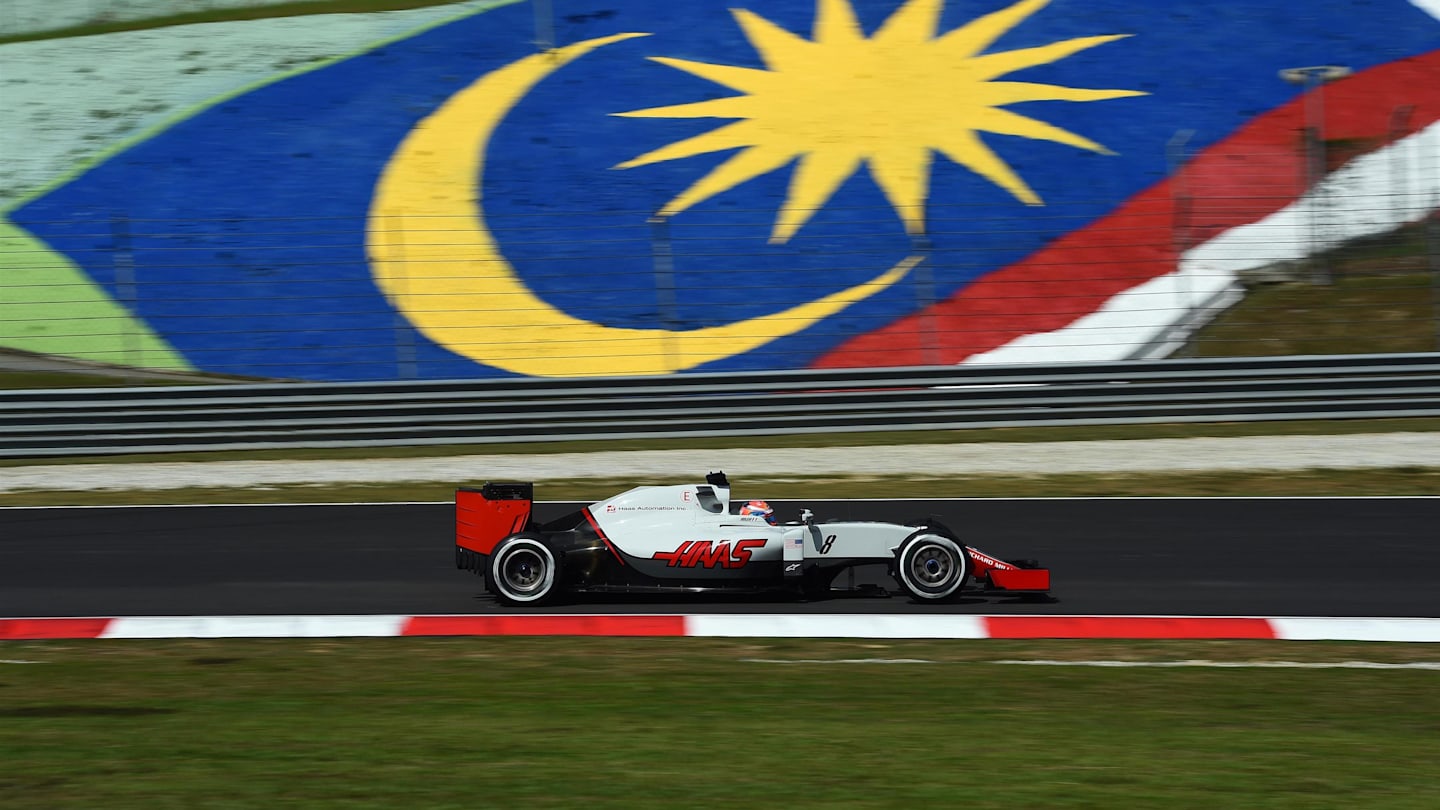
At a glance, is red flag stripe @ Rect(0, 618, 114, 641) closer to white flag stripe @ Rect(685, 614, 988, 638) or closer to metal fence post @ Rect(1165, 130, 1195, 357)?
white flag stripe @ Rect(685, 614, 988, 638)

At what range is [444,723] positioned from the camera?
6.13m

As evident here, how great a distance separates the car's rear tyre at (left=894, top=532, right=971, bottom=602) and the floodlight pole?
11204 mm

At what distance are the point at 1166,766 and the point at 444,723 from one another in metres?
2.67

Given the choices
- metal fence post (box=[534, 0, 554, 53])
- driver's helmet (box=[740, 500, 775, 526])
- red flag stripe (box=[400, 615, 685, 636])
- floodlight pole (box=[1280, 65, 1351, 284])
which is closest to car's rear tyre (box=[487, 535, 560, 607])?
red flag stripe (box=[400, 615, 685, 636])

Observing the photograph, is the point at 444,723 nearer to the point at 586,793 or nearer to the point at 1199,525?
the point at 586,793

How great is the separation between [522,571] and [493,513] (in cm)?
37

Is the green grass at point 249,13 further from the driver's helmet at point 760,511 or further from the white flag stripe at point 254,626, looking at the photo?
the driver's helmet at point 760,511

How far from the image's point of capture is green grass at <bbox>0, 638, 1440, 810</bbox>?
16.8 feet

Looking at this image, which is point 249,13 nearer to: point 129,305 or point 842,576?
point 129,305

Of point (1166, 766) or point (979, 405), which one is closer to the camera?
point (1166, 766)

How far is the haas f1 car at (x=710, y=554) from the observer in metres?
8.64

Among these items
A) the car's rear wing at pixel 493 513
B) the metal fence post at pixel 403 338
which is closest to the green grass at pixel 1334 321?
the metal fence post at pixel 403 338

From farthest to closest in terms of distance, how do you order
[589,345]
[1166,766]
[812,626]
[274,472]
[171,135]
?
[171,135]
[589,345]
[274,472]
[812,626]
[1166,766]

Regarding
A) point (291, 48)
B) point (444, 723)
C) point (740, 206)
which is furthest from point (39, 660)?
point (291, 48)
